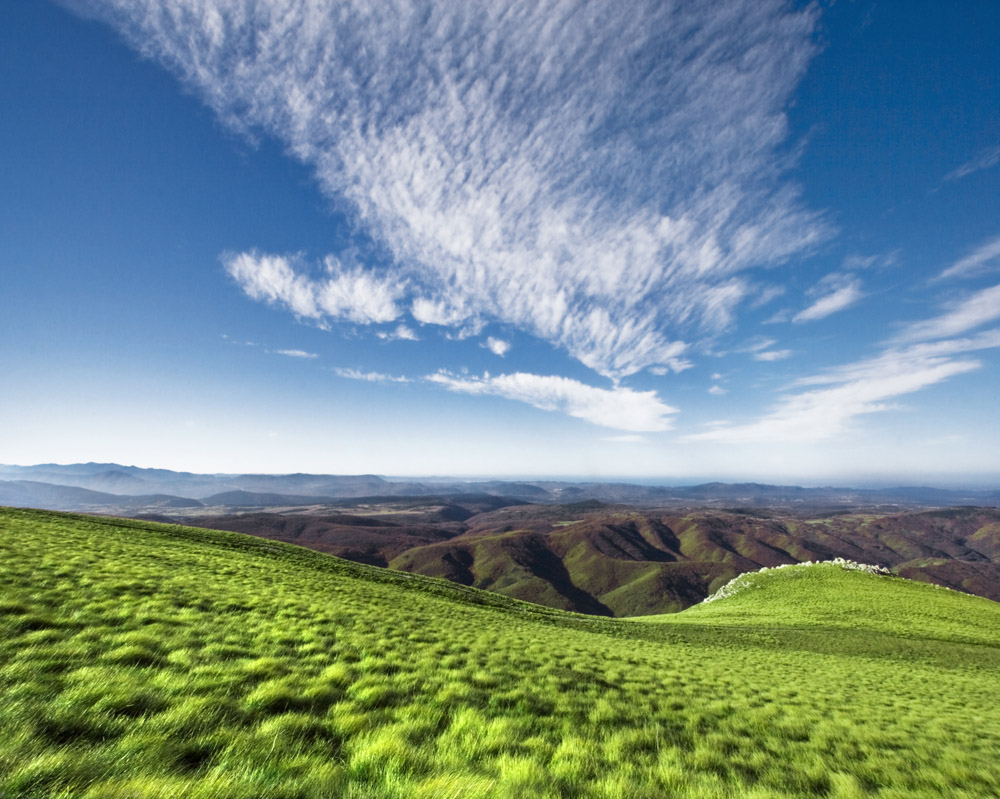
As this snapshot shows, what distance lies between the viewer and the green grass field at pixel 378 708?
4617mm

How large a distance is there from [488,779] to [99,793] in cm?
423

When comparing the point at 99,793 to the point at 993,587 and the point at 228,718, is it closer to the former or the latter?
the point at 228,718

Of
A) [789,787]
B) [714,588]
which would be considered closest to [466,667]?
[789,787]

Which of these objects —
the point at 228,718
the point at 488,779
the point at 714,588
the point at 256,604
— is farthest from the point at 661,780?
the point at 714,588

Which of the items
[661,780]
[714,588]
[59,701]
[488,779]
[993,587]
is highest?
[59,701]

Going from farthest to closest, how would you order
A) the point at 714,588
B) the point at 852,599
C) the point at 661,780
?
the point at 714,588, the point at 852,599, the point at 661,780

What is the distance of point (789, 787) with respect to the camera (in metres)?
6.65

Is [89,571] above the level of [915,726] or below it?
above

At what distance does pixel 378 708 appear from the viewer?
7.00 m

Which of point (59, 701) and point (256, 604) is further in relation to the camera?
point (256, 604)

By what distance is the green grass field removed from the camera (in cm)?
462

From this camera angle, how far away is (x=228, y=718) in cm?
566

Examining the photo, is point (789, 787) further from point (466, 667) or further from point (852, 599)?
point (852, 599)

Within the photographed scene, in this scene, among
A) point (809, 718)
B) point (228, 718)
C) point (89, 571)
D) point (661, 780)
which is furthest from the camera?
point (89, 571)
